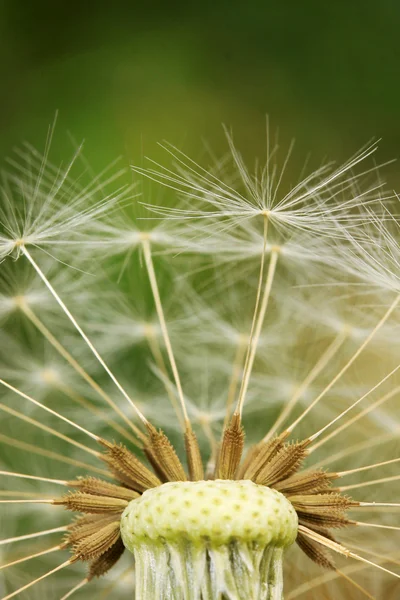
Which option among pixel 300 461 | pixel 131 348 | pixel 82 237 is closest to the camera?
pixel 300 461

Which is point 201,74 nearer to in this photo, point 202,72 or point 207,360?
point 202,72

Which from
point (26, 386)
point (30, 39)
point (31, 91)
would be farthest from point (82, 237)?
point (30, 39)

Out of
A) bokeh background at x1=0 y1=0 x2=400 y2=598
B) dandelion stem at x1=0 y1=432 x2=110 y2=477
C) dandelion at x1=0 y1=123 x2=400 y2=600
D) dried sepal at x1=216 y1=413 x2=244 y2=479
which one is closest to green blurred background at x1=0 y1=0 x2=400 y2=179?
bokeh background at x1=0 y1=0 x2=400 y2=598

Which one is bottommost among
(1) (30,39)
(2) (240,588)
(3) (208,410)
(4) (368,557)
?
(2) (240,588)

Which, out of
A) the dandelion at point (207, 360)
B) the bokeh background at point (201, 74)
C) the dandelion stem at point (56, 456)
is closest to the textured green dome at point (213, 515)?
the dandelion at point (207, 360)

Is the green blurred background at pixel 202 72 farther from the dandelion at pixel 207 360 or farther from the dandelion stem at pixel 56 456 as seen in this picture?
the dandelion stem at pixel 56 456

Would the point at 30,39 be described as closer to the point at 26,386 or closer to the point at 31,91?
the point at 31,91
